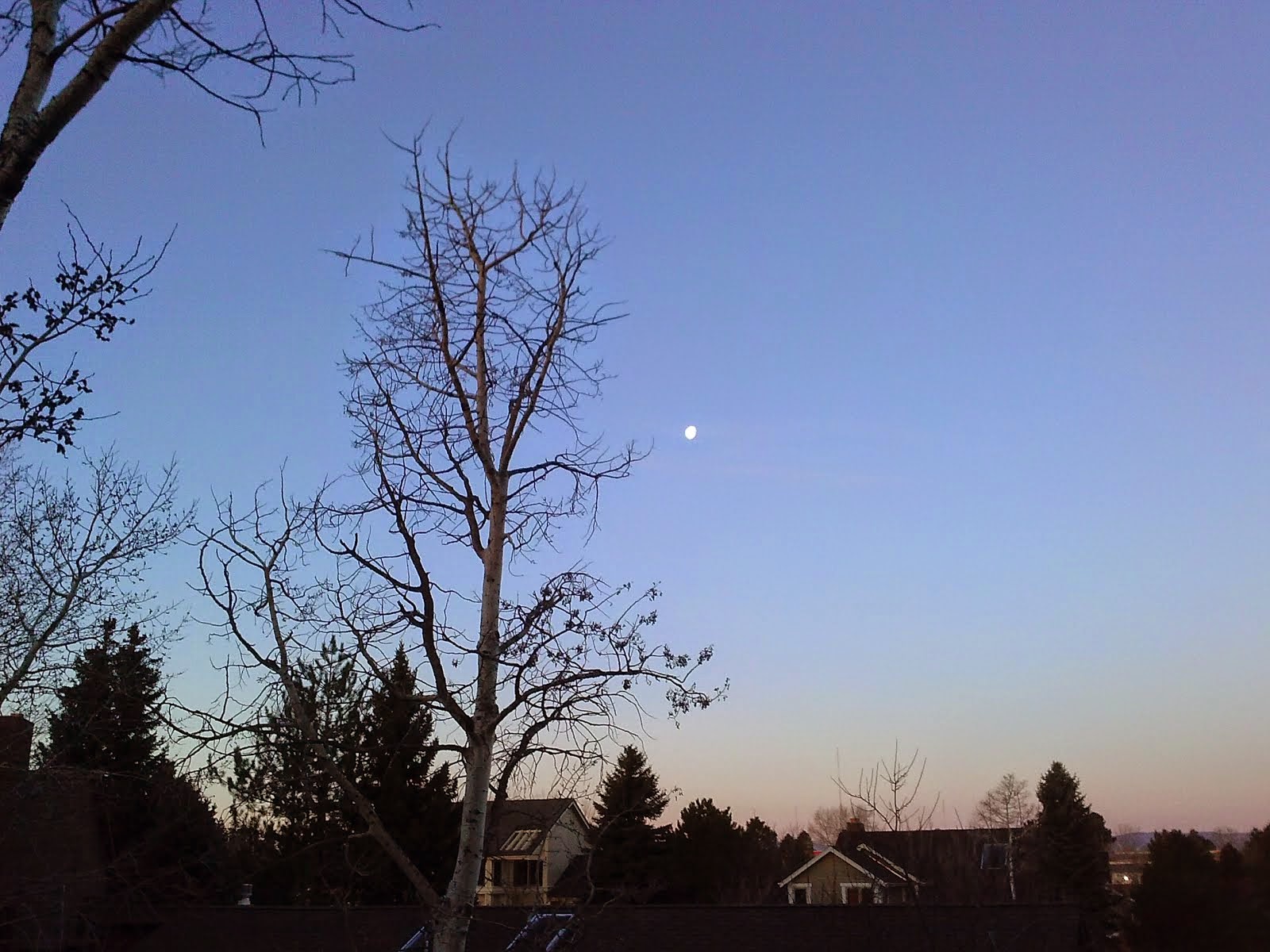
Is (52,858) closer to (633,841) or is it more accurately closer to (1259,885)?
(633,841)

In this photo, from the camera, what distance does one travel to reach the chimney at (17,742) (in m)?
13.5

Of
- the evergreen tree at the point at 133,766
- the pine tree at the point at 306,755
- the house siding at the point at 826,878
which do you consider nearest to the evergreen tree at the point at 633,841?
the house siding at the point at 826,878

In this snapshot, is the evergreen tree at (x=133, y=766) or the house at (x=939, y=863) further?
the house at (x=939, y=863)

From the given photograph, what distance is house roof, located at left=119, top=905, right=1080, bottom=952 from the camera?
15609 millimetres

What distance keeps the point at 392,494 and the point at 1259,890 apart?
3472cm

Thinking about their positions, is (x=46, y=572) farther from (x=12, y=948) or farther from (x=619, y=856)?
(x=619, y=856)

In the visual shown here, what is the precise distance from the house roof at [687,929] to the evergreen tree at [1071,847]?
71.3 ft

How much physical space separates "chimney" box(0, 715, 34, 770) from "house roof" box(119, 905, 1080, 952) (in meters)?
5.03

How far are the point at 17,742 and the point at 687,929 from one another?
440 inches

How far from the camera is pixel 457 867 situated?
7.32m

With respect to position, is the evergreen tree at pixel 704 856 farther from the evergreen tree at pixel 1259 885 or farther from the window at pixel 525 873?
the evergreen tree at pixel 1259 885

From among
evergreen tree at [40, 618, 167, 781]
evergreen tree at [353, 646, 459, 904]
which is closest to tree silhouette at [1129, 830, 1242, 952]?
evergreen tree at [353, 646, 459, 904]

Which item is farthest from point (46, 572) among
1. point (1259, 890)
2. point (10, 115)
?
point (1259, 890)

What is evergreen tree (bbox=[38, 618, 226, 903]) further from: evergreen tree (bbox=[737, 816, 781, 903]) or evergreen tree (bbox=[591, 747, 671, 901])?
evergreen tree (bbox=[737, 816, 781, 903])
